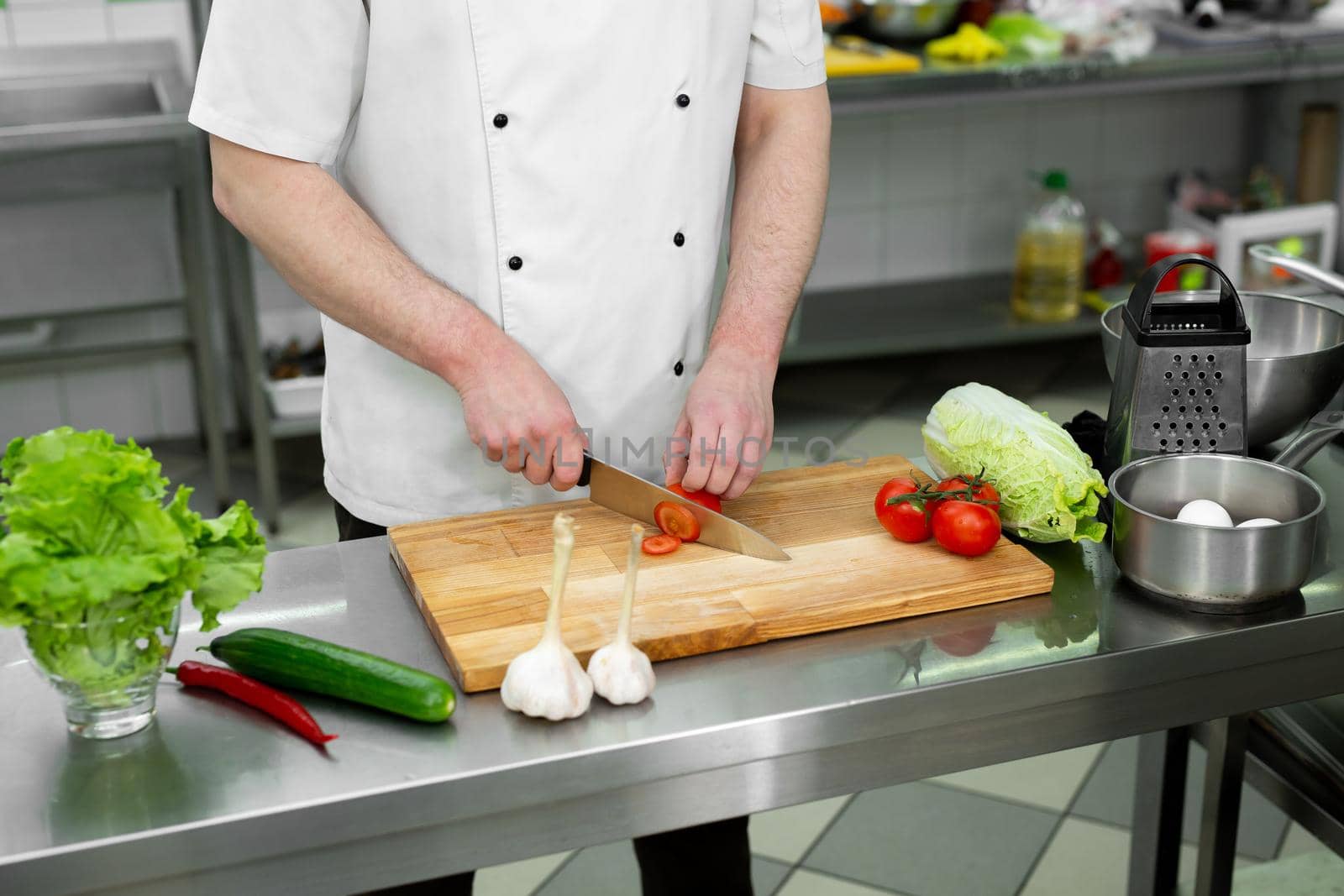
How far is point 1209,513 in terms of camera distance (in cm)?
132

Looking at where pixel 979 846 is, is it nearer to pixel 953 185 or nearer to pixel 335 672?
pixel 335 672

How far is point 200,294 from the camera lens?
11.4ft

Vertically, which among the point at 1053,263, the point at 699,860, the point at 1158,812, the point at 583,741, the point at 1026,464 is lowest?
the point at 1158,812

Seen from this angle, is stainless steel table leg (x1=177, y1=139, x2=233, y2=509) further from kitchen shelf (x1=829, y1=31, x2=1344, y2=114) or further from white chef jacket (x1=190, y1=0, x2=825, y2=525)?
white chef jacket (x1=190, y1=0, x2=825, y2=525)

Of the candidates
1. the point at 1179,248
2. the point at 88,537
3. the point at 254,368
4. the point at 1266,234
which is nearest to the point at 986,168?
the point at 1179,248

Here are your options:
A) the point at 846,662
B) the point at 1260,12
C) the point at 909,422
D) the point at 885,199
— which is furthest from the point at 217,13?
the point at 1260,12

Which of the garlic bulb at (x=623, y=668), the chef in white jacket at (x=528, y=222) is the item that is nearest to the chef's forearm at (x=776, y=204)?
the chef in white jacket at (x=528, y=222)

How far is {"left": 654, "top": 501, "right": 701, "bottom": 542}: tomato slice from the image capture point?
1392 millimetres

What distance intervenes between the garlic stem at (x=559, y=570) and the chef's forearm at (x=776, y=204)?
62 centimetres

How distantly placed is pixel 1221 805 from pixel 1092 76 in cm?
252

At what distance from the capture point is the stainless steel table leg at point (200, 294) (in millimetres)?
3314

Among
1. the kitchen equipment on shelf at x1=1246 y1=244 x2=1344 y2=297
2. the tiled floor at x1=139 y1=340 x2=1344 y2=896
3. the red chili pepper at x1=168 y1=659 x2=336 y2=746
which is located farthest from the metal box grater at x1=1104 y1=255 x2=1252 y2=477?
the tiled floor at x1=139 y1=340 x2=1344 y2=896

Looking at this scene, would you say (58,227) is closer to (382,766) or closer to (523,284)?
(523,284)

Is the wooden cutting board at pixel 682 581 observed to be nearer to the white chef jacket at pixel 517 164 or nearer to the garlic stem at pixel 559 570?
the garlic stem at pixel 559 570
